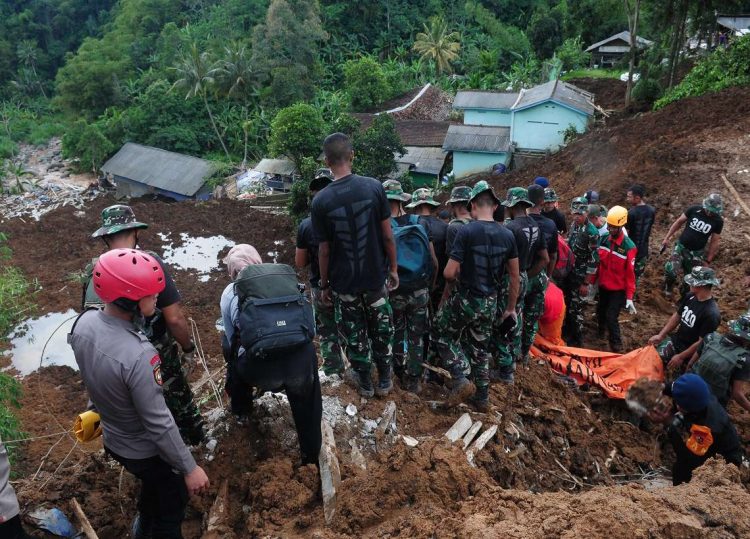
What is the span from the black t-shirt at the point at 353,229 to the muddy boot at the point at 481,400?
4.96 ft

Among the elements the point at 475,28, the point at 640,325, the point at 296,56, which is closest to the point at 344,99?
the point at 296,56

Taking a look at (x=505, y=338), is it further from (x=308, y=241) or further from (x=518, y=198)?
(x=308, y=241)

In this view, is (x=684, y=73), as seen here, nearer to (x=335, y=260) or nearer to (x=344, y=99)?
(x=344, y=99)

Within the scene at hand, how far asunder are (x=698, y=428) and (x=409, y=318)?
7.86ft

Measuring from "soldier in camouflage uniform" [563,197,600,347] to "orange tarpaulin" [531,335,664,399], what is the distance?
0.89 meters

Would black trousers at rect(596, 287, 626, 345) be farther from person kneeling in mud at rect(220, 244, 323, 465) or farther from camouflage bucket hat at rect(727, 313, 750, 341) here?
person kneeling in mud at rect(220, 244, 323, 465)

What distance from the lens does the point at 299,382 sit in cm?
360

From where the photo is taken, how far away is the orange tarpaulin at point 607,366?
19.5ft

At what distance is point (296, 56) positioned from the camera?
39844mm

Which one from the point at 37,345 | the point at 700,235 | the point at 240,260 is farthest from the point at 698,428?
the point at 37,345

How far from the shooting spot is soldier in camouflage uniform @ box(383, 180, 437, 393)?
4.89 meters

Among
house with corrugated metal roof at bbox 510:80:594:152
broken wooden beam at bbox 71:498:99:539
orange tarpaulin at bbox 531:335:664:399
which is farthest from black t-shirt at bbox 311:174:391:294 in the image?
house with corrugated metal roof at bbox 510:80:594:152

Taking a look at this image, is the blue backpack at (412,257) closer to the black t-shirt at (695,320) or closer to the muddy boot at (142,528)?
the muddy boot at (142,528)

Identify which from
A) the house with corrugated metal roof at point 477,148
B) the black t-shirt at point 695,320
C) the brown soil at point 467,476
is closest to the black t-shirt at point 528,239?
the brown soil at point 467,476
